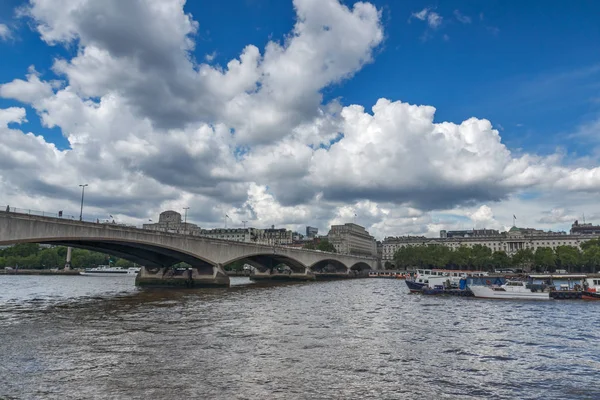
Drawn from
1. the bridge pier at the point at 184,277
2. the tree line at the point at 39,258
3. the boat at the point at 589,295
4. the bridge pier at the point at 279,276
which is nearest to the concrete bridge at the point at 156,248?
the bridge pier at the point at 184,277

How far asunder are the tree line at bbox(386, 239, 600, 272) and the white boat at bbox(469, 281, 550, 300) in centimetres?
9833

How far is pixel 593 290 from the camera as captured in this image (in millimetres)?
63219

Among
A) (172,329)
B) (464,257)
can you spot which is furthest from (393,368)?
(464,257)

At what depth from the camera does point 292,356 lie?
22141mm

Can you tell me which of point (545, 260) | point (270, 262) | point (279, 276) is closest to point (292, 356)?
point (270, 262)

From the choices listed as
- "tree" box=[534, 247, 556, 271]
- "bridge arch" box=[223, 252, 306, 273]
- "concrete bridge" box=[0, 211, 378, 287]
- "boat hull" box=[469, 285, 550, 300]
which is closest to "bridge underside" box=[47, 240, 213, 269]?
"concrete bridge" box=[0, 211, 378, 287]

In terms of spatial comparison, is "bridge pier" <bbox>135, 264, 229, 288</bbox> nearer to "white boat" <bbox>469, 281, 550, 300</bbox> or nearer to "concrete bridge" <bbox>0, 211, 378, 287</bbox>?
"concrete bridge" <bbox>0, 211, 378, 287</bbox>

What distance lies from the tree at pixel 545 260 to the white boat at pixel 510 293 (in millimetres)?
99214

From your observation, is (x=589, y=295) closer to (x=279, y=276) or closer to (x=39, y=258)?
(x=279, y=276)

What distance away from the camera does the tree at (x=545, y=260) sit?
147750mm

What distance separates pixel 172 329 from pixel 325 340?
34.8 ft

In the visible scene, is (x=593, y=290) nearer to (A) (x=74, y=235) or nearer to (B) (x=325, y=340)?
(B) (x=325, y=340)

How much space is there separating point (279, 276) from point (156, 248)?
5744 cm

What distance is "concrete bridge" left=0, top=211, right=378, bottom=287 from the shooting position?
152 feet
